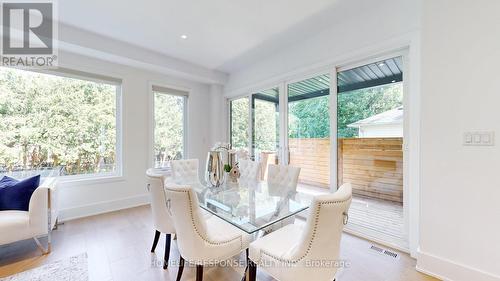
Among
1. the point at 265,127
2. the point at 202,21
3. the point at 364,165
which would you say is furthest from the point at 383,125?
the point at 202,21

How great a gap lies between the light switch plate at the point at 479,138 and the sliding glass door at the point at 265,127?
7.81 feet

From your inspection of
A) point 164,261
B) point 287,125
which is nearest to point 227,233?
point 164,261

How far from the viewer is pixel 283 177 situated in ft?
8.47

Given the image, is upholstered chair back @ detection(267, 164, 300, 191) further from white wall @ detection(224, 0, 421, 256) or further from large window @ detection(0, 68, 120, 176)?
large window @ detection(0, 68, 120, 176)

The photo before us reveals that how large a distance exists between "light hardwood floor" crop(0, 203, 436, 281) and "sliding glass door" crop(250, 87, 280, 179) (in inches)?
71.6

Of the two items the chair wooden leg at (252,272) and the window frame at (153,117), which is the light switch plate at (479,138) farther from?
the window frame at (153,117)

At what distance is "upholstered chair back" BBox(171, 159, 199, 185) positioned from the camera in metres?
3.02

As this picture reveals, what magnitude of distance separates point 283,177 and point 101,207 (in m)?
3.08

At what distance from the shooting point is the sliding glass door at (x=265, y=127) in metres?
3.79

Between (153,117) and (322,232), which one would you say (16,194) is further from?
(322,232)

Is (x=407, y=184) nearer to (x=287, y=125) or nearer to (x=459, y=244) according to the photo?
(x=459, y=244)

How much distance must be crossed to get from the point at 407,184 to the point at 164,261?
261 centimetres

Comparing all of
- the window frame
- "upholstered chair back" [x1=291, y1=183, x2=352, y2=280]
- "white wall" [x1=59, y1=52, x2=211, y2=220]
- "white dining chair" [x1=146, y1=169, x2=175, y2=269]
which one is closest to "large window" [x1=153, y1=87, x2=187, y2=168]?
the window frame

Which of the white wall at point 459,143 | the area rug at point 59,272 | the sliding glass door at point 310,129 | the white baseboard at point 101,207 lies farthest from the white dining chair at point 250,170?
the white baseboard at point 101,207
